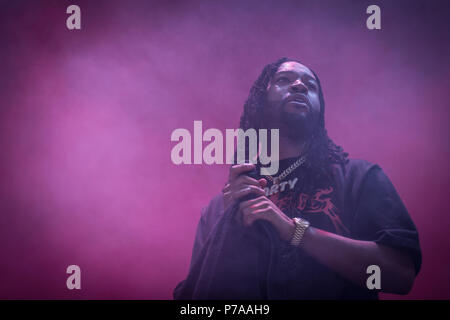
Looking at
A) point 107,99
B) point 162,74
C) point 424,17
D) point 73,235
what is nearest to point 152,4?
point 162,74

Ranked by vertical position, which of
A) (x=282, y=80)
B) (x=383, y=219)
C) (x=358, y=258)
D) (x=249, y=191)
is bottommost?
(x=358, y=258)

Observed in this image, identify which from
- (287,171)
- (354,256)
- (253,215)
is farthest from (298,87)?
(354,256)

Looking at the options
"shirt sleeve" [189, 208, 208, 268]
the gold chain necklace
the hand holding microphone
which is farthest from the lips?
"shirt sleeve" [189, 208, 208, 268]

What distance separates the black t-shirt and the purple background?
478 mm

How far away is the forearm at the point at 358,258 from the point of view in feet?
3.72

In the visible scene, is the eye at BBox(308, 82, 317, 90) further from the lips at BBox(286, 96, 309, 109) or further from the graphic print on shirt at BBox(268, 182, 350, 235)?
the graphic print on shirt at BBox(268, 182, 350, 235)

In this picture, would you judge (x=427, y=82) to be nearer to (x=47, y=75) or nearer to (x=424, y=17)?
(x=424, y=17)

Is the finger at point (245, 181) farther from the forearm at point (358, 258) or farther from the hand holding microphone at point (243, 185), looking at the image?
the forearm at point (358, 258)

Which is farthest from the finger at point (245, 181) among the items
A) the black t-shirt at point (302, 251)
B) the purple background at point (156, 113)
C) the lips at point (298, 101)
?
the purple background at point (156, 113)

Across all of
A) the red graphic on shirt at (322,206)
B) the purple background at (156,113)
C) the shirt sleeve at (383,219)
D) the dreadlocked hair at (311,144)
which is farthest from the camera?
the purple background at (156,113)

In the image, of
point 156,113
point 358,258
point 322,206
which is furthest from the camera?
point 156,113

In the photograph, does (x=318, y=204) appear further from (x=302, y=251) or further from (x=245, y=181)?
(x=245, y=181)

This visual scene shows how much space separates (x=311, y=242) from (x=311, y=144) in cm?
44

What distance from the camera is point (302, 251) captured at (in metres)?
1.18
